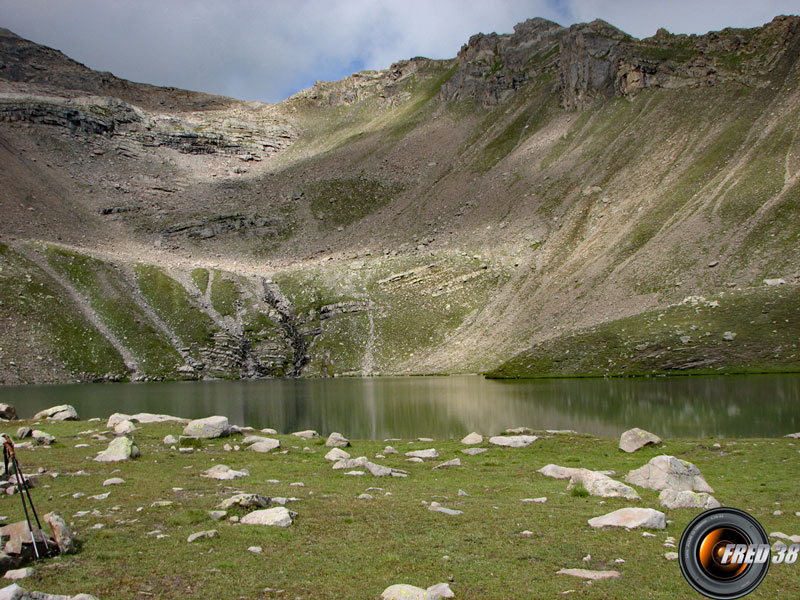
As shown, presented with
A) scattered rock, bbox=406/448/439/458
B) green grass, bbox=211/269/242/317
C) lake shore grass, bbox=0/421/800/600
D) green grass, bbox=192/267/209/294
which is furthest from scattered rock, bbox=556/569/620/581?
green grass, bbox=192/267/209/294

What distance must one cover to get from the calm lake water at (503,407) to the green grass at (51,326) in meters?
26.9

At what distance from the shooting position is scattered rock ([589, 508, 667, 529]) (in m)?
12.2

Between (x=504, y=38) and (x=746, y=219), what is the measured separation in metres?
135

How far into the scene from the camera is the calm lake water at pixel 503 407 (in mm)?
34375

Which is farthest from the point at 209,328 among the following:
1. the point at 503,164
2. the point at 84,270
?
the point at 503,164

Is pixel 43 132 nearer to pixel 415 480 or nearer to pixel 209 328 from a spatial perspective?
pixel 209 328

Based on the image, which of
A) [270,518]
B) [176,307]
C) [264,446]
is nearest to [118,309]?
[176,307]

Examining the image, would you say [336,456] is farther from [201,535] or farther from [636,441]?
[636,441]

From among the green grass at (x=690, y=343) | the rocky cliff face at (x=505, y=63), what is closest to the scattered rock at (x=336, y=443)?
the green grass at (x=690, y=343)

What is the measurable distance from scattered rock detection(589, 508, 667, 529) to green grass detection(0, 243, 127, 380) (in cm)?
8972

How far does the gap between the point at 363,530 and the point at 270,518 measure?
6.56 feet

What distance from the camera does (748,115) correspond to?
111875 mm

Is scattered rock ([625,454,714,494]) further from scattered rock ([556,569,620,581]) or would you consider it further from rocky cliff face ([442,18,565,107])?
rocky cliff face ([442,18,565,107])

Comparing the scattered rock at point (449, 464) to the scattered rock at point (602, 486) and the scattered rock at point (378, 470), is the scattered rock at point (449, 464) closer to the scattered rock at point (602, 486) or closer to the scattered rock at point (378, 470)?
the scattered rock at point (378, 470)
